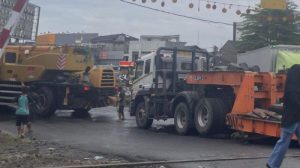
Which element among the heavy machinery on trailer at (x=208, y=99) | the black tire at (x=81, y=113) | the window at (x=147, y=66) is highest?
the window at (x=147, y=66)

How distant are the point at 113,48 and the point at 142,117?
57.5 metres

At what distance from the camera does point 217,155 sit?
1146 centimetres

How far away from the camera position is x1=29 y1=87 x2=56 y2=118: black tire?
22219 millimetres

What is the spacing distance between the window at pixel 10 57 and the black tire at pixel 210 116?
9.98 meters

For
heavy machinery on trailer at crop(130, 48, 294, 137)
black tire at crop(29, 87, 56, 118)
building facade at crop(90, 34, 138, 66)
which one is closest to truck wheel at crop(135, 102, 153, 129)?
heavy machinery on trailer at crop(130, 48, 294, 137)

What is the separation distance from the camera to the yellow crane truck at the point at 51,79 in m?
22.6

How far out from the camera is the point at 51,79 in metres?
23.1

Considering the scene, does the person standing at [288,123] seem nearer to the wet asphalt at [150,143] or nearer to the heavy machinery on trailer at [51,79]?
the wet asphalt at [150,143]

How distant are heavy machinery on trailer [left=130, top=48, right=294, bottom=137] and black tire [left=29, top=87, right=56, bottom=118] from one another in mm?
4002

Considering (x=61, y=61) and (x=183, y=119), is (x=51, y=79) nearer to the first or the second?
(x=61, y=61)

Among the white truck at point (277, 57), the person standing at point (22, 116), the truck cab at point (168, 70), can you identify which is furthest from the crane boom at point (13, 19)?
the truck cab at point (168, 70)

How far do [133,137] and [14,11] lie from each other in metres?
9.25

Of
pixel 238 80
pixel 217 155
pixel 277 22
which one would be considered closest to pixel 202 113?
pixel 238 80

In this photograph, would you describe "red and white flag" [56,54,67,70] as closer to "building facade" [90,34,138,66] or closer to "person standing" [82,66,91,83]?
"person standing" [82,66,91,83]
